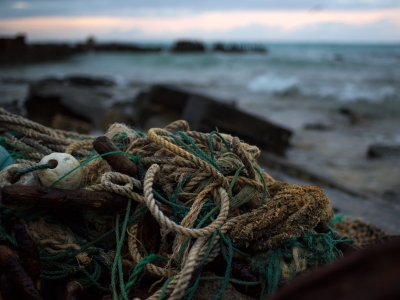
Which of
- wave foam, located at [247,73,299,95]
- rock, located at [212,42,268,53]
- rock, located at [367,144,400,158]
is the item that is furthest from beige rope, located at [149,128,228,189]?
rock, located at [212,42,268,53]

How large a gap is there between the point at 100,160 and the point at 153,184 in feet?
1.30

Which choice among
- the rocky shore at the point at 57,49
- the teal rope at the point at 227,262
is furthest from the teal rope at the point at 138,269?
the rocky shore at the point at 57,49

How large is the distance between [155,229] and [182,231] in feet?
1.34

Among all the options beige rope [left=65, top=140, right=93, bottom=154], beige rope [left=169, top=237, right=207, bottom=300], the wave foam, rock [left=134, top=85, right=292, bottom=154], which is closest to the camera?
beige rope [left=169, top=237, right=207, bottom=300]

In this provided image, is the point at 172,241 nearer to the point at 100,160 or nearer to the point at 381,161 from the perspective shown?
the point at 100,160

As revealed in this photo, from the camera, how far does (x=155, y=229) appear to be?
6.64 feet

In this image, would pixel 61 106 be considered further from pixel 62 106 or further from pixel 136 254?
pixel 136 254

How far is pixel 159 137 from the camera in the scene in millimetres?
2061

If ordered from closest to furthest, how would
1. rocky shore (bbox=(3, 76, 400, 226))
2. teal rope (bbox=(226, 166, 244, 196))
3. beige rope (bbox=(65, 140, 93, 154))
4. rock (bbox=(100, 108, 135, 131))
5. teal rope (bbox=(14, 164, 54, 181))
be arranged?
teal rope (bbox=(14, 164, 54, 181))
teal rope (bbox=(226, 166, 244, 196))
beige rope (bbox=(65, 140, 93, 154))
rocky shore (bbox=(3, 76, 400, 226))
rock (bbox=(100, 108, 135, 131))

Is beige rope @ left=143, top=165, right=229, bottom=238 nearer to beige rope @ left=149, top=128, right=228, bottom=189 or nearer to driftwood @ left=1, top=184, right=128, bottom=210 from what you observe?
beige rope @ left=149, top=128, right=228, bottom=189

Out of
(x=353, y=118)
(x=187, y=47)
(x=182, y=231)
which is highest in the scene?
(x=187, y=47)

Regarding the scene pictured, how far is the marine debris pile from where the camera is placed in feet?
5.52

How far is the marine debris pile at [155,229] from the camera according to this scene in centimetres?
168

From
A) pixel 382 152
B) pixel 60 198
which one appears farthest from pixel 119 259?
pixel 382 152
